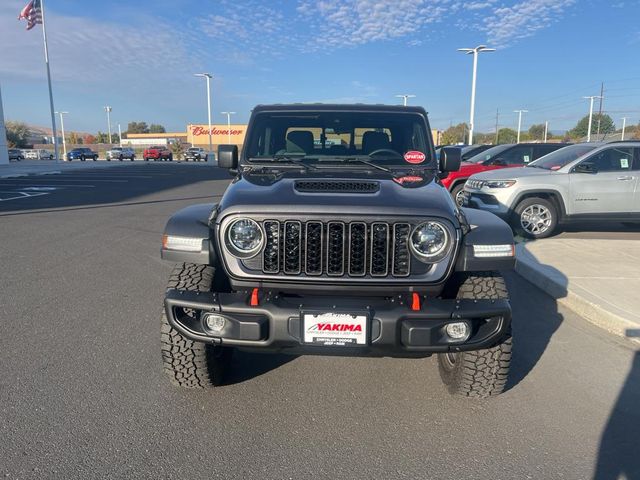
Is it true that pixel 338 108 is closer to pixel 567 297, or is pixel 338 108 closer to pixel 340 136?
pixel 340 136

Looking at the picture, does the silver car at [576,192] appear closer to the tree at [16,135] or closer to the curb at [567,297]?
the curb at [567,297]

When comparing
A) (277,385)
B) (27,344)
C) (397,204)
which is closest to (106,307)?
(27,344)

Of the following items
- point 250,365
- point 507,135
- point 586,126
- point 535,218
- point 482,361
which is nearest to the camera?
point 482,361

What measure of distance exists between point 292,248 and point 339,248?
0.28m

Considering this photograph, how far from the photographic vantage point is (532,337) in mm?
4246

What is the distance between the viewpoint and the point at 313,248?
9.20 feet

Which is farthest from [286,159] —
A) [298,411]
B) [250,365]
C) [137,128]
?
[137,128]

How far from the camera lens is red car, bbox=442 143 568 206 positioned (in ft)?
38.5

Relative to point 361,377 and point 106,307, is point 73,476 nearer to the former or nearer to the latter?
point 361,377

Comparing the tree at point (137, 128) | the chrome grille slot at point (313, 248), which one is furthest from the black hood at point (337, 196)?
the tree at point (137, 128)

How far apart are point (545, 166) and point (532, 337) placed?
18.5ft

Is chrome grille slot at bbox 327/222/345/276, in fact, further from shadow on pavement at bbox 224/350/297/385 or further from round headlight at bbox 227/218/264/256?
shadow on pavement at bbox 224/350/297/385

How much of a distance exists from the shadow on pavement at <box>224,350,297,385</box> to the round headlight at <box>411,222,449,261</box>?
1.54 metres

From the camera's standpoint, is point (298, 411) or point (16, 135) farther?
point (16, 135)
